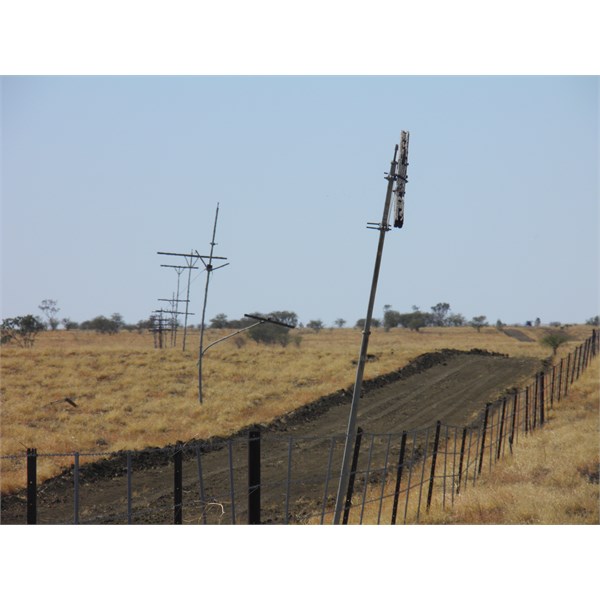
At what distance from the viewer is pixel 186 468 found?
72.9 feet

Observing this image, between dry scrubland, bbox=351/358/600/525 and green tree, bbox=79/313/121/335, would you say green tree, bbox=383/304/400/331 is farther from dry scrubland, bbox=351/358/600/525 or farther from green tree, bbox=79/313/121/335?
dry scrubland, bbox=351/358/600/525

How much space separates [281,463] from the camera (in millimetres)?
22562

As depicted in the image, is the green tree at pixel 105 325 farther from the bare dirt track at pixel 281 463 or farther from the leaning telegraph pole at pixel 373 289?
the leaning telegraph pole at pixel 373 289

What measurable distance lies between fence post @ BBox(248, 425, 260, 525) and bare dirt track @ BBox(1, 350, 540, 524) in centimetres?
28

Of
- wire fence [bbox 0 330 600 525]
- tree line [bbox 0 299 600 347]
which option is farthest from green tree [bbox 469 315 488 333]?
wire fence [bbox 0 330 600 525]

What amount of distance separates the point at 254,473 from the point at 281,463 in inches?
474

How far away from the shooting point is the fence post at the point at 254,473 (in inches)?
415

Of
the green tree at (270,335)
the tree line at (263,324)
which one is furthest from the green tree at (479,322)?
the green tree at (270,335)

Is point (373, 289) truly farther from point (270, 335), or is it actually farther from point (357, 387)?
point (270, 335)

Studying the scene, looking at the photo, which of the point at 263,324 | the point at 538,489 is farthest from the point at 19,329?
the point at 538,489

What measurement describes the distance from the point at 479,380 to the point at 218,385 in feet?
43.5

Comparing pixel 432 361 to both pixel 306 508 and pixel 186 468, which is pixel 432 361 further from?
pixel 306 508

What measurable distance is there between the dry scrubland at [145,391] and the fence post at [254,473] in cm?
944

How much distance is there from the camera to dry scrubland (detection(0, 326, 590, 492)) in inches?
1038
